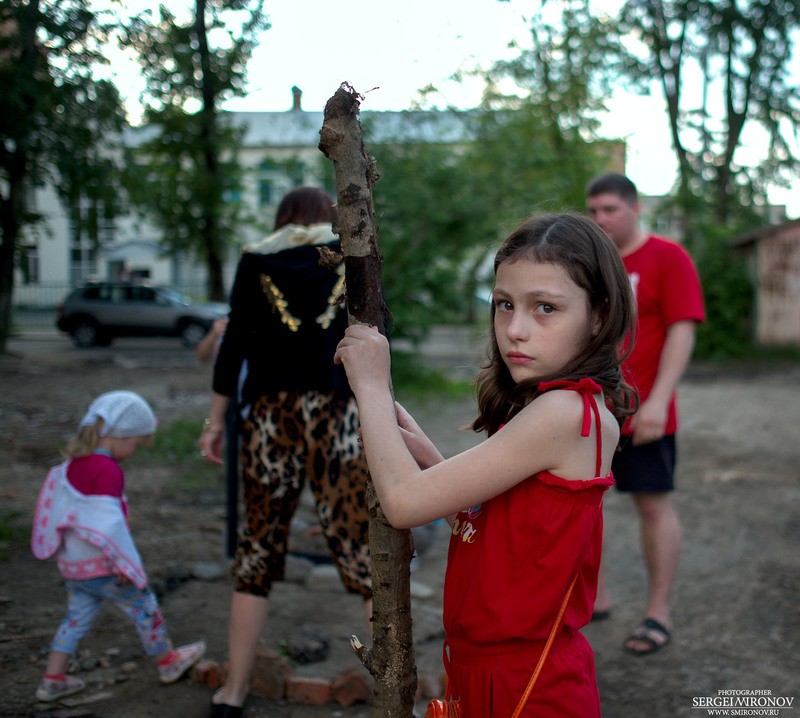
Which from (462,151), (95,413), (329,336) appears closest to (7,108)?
(95,413)

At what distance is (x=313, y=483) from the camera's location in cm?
303

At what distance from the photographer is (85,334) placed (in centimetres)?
2091

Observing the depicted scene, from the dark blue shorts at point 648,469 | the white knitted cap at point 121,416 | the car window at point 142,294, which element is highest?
the car window at point 142,294

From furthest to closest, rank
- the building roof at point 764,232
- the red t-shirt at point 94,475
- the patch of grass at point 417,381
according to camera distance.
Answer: the building roof at point 764,232 → the patch of grass at point 417,381 → the red t-shirt at point 94,475

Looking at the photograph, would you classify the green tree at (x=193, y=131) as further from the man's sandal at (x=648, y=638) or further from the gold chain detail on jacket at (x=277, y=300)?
the man's sandal at (x=648, y=638)

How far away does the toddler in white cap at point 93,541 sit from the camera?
9.95 feet

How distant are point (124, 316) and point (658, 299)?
18971mm

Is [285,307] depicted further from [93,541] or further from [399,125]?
[399,125]

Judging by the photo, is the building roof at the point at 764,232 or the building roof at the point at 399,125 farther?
the building roof at the point at 764,232

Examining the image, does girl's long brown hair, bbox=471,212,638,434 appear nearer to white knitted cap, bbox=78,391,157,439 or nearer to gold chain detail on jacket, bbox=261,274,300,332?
gold chain detail on jacket, bbox=261,274,300,332

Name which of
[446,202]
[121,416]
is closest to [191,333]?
[446,202]

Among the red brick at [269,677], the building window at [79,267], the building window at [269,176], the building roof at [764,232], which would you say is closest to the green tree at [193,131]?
the building window at [269,176]

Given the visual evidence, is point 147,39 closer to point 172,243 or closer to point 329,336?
point 329,336

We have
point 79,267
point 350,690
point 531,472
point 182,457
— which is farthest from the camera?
point 79,267
